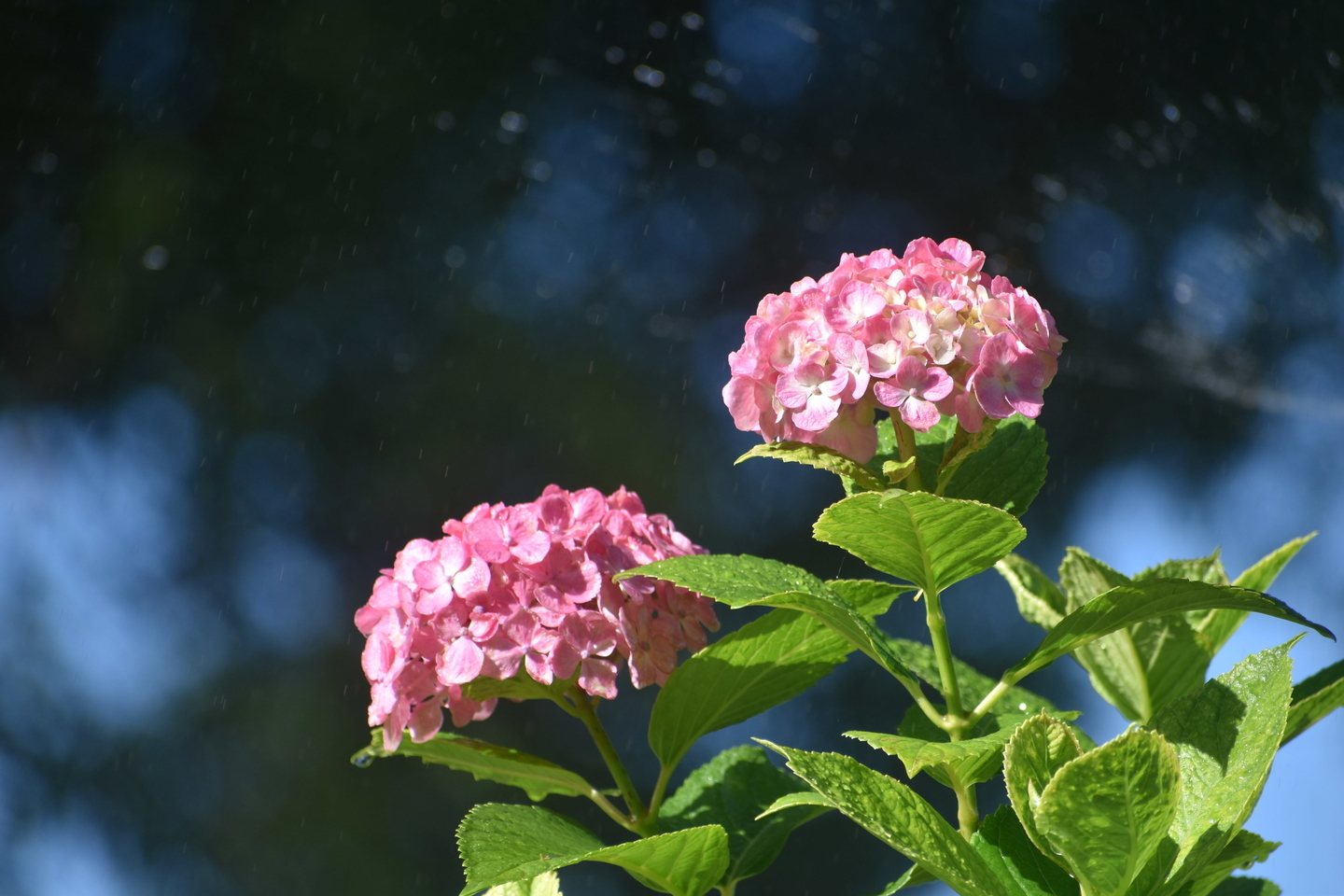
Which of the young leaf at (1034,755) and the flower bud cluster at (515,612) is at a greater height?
the young leaf at (1034,755)

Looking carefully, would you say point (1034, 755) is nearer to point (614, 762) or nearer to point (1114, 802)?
point (1114, 802)

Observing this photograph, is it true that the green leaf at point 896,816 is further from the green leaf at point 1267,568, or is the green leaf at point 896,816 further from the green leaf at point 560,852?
the green leaf at point 1267,568

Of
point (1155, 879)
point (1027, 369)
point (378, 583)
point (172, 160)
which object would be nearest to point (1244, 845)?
point (1155, 879)

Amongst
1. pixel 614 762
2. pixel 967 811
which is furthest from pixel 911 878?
pixel 614 762

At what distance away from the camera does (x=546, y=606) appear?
435 millimetres

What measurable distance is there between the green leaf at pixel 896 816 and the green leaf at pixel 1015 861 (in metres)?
0.04

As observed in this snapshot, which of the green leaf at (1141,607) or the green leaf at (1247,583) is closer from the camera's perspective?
the green leaf at (1141,607)

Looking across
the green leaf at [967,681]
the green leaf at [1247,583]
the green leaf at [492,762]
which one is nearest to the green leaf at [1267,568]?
the green leaf at [1247,583]

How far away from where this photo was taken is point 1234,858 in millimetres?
345

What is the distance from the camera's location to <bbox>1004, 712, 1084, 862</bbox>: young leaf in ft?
1.05

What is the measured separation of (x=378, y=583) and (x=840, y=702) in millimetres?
1326

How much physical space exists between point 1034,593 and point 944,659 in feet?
0.46

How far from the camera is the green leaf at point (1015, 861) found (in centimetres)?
38

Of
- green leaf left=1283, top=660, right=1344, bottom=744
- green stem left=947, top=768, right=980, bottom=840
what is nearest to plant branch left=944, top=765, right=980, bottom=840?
green stem left=947, top=768, right=980, bottom=840
